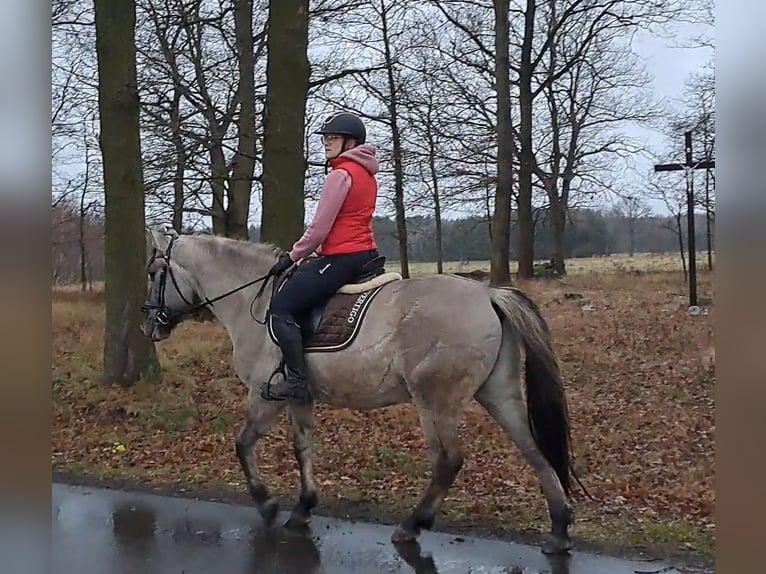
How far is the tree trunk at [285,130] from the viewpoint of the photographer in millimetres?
10969

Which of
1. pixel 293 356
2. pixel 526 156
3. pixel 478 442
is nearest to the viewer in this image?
pixel 293 356

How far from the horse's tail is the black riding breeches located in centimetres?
112

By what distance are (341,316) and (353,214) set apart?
2.55 ft

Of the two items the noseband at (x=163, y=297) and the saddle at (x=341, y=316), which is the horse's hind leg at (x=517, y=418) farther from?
the noseband at (x=163, y=297)

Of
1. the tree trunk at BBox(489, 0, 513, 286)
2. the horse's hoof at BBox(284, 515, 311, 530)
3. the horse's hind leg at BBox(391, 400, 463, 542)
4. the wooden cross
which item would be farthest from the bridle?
the tree trunk at BBox(489, 0, 513, 286)

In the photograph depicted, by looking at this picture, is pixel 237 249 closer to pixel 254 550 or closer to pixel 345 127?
pixel 345 127

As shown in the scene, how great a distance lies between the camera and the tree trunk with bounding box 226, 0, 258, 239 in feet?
47.8

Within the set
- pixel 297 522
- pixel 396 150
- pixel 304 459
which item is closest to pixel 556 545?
pixel 297 522

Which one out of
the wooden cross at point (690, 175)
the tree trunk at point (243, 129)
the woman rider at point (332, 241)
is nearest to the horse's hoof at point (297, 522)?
the woman rider at point (332, 241)

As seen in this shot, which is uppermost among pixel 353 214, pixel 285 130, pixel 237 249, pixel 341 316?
pixel 285 130

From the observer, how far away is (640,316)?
52.2 feet

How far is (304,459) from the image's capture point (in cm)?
682

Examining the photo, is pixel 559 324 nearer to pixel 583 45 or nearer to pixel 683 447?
pixel 683 447
